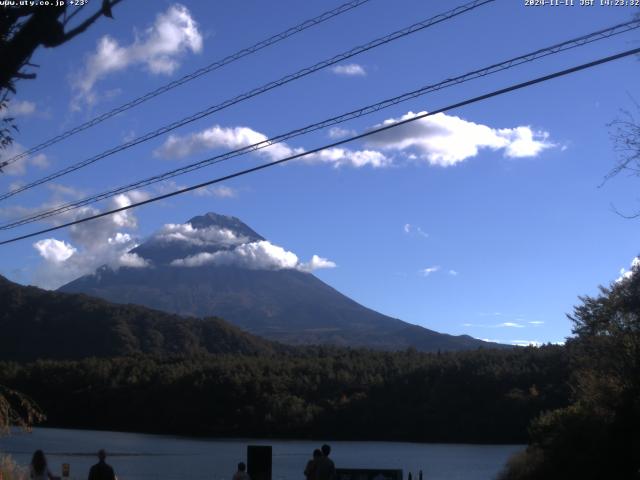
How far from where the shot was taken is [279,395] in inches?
3536

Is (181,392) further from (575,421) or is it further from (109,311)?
(575,421)

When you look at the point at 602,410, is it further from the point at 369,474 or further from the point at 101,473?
the point at 101,473

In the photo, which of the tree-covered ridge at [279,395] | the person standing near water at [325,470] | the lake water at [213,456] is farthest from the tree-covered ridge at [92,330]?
the person standing near water at [325,470]

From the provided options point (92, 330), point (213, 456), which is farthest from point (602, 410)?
point (92, 330)

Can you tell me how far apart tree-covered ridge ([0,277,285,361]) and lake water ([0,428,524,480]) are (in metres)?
31.9

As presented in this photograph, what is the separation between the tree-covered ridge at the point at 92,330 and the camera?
376ft

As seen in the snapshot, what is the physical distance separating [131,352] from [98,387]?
24.3 metres

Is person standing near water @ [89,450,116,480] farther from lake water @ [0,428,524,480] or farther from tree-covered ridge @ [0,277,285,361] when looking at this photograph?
tree-covered ridge @ [0,277,285,361]

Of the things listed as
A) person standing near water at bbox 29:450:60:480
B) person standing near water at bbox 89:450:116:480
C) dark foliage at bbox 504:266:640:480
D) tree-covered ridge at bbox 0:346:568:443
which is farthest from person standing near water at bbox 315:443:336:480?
Result: tree-covered ridge at bbox 0:346:568:443

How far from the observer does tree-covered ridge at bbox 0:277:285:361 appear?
11456 centimetres

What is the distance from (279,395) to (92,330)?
139 feet

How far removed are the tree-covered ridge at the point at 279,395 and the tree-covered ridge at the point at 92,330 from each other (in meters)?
20.3

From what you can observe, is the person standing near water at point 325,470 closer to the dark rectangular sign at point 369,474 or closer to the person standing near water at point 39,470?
the dark rectangular sign at point 369,474

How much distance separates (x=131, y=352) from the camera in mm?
114062
